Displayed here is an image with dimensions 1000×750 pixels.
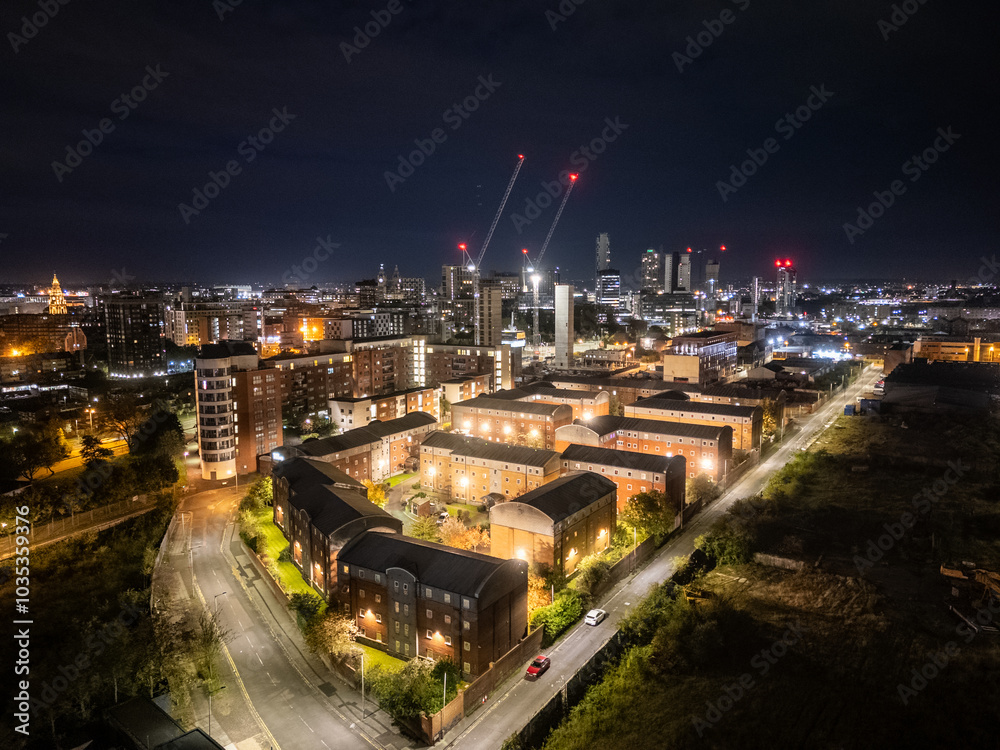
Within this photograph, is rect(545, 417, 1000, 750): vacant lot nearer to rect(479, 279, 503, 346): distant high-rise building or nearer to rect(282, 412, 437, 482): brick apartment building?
rect(282, 412, 437, 482): brick apartment building

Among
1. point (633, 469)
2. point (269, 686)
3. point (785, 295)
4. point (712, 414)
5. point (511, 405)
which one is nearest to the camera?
point (269, 686)

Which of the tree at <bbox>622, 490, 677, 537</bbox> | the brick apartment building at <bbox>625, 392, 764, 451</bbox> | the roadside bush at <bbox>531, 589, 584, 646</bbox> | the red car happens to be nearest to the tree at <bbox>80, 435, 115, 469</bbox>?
the roadside bush at <bbox>531, 589, 584, 646</bbox>

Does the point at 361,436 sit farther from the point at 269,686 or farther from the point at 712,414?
the point at 712,414

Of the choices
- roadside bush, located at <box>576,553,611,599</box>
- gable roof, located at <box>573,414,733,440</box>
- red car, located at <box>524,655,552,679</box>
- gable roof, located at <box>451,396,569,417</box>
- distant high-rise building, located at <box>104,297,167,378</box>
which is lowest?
red car, located at <box>524,655,552,679</box>

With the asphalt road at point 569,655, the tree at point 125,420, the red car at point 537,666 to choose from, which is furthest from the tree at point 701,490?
the tree at point 125,420

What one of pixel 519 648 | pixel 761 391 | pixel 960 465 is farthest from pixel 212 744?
pixel 761 391

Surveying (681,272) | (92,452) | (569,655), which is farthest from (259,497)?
(681,272)
